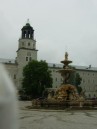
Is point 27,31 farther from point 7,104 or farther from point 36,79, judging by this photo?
point 7,104

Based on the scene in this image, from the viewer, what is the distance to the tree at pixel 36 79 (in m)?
87.9

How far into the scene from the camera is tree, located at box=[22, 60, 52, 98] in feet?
288

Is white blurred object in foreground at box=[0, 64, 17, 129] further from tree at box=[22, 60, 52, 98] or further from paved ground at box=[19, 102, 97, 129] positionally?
tree at box=[22, 60, 52, 98]

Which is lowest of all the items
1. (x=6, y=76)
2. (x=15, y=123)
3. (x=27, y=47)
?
(x=15, y=123)

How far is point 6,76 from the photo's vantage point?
4.33 ft

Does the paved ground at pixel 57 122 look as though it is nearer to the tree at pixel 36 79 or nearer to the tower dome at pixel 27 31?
the tree at pixel 36 79

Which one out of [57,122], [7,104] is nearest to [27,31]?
[57,122]

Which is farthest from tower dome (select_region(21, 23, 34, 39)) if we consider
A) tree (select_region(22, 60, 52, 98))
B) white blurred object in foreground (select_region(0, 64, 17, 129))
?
white blurred object in foreground (select_region(0, 64, 17, 129))

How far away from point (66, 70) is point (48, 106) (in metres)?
10.4

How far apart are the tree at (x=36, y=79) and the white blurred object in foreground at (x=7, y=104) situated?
86.1m

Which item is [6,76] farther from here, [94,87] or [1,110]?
[94,87]

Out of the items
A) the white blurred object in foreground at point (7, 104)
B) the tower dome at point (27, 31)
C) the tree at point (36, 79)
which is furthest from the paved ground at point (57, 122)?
the tower dome at point (27, 31)

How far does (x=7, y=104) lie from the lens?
1234 millimetres

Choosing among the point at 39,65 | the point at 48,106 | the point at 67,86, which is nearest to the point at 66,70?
the point at 67,86
